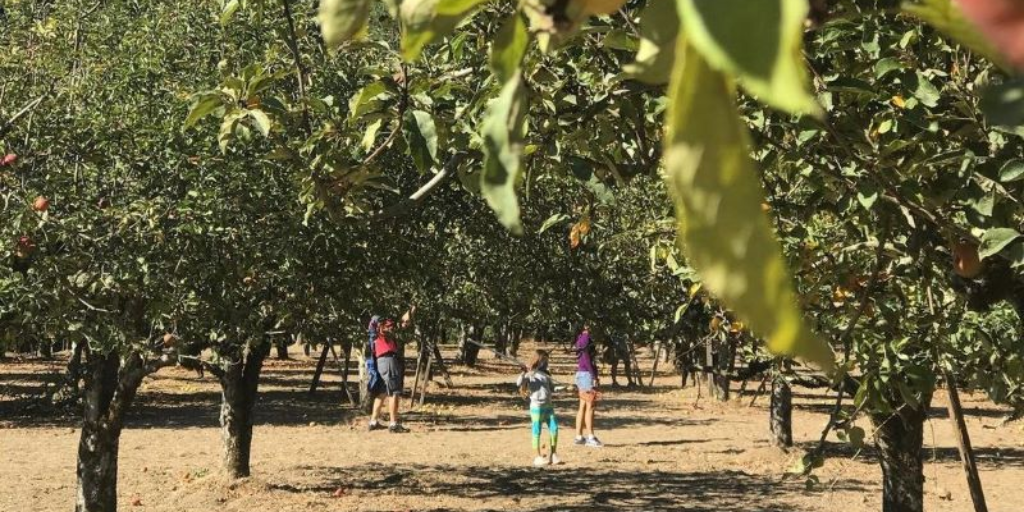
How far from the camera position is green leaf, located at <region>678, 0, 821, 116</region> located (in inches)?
10.2

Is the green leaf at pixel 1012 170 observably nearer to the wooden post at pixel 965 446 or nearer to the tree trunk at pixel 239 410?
the wooden post at pixel 965 446

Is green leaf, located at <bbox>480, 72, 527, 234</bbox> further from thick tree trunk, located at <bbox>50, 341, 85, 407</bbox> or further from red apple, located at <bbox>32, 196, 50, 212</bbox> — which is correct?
thick tree trunk, located at <bbox>50, 341, 85, 407</bbox>

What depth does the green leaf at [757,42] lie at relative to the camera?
260mm

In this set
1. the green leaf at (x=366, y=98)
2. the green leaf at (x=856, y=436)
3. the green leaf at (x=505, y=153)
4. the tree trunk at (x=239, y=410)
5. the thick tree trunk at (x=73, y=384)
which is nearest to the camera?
the green leaf at (x=505, y=153)

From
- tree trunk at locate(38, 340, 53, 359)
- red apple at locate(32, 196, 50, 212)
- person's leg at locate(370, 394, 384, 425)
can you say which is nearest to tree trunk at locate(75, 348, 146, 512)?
tree trunk at locate(38, 340, 53, 359)

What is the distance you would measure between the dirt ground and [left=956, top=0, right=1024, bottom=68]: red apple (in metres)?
7.79

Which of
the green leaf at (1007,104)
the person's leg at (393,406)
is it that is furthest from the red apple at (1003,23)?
the person's leg at (393,406)

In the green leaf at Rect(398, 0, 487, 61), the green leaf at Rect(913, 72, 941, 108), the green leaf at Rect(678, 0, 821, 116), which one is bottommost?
the green leaf at Rect(678, 0, 821, 116)

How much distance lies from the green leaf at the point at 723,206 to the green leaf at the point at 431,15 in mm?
204

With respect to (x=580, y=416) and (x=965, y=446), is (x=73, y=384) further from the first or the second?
(x=965, y=446)

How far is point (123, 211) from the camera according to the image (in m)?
6.76

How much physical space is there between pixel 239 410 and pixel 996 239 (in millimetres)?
10367

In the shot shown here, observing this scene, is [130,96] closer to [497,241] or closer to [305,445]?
[497,241]

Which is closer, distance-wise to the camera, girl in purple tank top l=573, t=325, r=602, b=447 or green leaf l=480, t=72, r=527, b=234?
green leaf l=480, t=72, r=527, b=234
